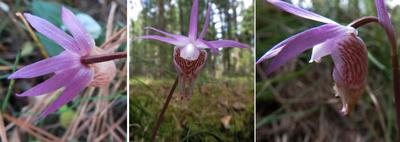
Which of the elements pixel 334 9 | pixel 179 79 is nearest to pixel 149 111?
pixel 179 79

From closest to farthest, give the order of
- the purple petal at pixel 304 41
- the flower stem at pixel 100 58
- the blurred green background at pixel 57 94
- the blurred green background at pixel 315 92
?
the purple petal at pixel 304 41 → the flower stem at pixel 100 58 → the blurred green background at pixel 57 94 → the blurred green background at pixel 315 92

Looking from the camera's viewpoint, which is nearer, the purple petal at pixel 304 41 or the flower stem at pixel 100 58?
the purple petal at pixel 304 41

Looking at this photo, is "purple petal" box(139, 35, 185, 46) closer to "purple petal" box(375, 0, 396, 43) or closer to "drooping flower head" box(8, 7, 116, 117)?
"drooping flower head" box(8, 7, 116, 117)

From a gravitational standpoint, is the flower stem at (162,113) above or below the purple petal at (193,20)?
below

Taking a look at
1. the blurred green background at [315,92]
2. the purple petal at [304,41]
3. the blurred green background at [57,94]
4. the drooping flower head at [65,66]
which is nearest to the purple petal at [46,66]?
the drooping flower head at [65,66]

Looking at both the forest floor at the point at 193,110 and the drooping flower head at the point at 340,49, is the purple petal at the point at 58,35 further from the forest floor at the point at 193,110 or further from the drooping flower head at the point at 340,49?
the drooping flower head at the point at 340,49

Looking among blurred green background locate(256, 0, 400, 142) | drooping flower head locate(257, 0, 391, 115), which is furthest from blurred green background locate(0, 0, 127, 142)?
drooping flower head locate(257, 0, 391, 115)
